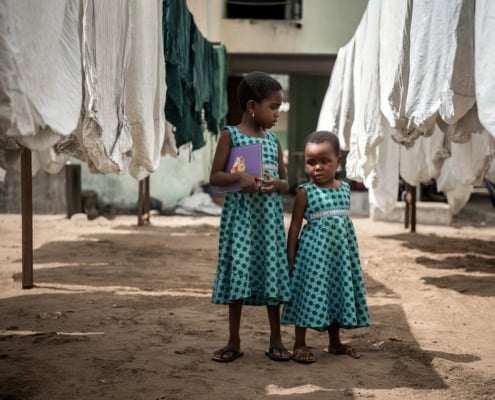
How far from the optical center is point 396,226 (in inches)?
358

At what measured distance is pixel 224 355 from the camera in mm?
2805

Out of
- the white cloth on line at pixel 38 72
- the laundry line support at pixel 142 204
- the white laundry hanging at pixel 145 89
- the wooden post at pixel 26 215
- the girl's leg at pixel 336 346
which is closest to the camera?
the white cloth on line at pixel 38 72

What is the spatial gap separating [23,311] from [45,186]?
19.9 ft

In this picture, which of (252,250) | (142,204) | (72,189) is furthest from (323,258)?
(72,189)

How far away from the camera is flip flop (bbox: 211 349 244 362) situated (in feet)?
9.18

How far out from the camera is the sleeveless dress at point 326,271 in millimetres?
2797

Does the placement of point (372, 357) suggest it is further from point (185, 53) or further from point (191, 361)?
point (185, 53)

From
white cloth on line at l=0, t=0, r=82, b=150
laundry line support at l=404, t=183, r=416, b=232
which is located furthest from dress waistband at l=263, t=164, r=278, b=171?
laundry line support at l=404, t=183, r=416, b=232

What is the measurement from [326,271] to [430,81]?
4.08 feet

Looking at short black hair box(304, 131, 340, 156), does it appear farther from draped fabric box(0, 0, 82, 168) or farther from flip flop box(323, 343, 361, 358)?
draped fabric box(0, 0, 82, 168)

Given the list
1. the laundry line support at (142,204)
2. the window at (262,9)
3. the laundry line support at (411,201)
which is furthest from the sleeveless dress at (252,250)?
the window at (262,9)

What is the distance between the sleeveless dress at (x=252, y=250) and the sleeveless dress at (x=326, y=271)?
0.29 ft

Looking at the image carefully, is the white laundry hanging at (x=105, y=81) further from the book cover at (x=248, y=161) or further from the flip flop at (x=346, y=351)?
the flip flop at (x=346, y=351)

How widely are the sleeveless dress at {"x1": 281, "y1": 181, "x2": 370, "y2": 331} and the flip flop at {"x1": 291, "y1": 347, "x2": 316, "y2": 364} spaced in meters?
0.12
